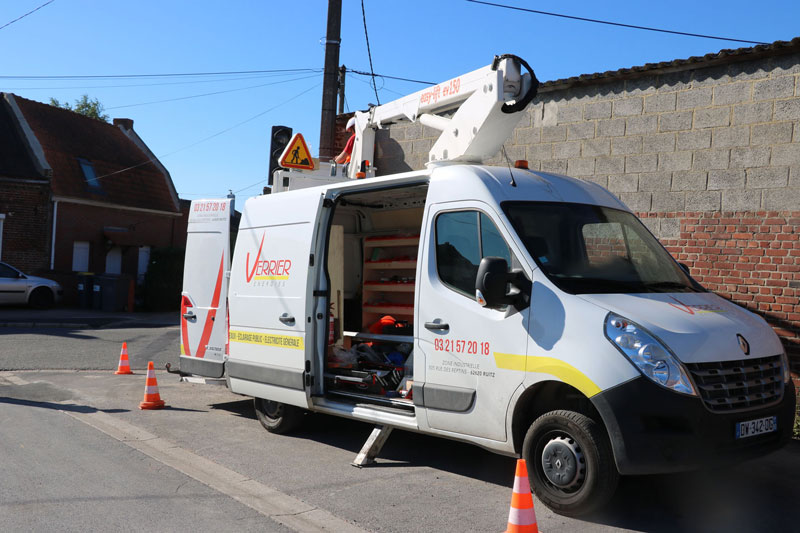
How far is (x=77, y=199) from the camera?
28.5m

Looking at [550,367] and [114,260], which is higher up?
[114,260]

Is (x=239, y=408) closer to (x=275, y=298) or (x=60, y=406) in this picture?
(x=60, y=406)

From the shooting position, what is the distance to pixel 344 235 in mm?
9422

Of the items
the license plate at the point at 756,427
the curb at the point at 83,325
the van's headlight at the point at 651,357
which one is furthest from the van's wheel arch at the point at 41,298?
the license plate at the point at 756,427

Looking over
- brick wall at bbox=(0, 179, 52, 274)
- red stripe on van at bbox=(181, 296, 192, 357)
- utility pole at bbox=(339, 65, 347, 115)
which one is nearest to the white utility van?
red stripe on van at bbox=(181, 296, 192, 357)

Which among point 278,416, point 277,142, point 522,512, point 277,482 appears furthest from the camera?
point 277,142

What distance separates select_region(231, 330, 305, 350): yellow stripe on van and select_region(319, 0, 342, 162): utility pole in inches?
212

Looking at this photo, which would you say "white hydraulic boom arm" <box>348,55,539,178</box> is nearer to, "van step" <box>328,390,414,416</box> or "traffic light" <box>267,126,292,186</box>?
"van step" <box>328,390,414,416</box>

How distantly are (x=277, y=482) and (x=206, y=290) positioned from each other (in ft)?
11.4

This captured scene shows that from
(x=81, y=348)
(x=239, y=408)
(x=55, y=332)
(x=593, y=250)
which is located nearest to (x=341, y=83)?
(x=55, y=332)

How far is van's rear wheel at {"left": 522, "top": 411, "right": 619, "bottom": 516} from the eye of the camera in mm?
4980

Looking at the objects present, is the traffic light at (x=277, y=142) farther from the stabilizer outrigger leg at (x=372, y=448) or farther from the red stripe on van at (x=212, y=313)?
the stabilizer outrigger leg at (x=372, y=448)

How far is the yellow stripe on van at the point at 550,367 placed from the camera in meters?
5.00

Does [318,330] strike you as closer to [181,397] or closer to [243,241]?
[243,241]
